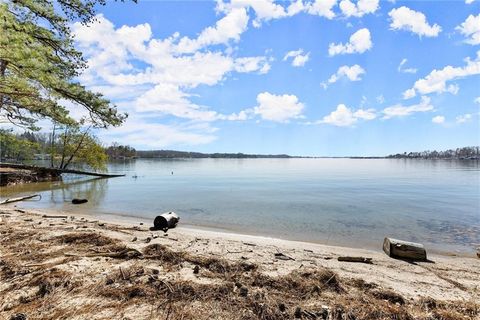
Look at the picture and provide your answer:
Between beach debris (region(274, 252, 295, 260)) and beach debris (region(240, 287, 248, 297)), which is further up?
beach debris (region(240, 287, 248, 297))

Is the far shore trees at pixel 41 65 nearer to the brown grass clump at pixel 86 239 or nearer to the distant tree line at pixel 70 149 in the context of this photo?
the brown grass clump at pixel 86 239

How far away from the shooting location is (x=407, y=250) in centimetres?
848

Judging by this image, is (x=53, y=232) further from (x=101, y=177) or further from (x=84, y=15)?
(x=101, y=177)

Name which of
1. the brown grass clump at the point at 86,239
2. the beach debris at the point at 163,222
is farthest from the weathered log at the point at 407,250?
the beach debris at the point at 163,222

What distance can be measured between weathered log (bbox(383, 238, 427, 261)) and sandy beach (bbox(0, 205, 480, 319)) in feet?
2.38

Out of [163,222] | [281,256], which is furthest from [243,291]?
[163,222]

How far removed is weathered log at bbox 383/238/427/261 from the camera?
329 inches

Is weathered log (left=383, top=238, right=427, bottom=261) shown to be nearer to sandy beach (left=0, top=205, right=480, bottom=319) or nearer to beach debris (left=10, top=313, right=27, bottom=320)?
sandy beach (left=0, top=205, right=480, bottom=319)

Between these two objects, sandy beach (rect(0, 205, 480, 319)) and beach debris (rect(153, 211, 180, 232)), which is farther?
beach debris (rect(153, 211, 180, 232))

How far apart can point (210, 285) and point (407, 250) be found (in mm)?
6657

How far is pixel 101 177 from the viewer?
46.4 m

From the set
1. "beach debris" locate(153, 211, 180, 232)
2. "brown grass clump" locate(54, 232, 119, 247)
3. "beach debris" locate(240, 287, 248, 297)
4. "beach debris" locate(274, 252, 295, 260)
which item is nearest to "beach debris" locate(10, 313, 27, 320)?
"beach debris" locate(240, 287, 248, 297)

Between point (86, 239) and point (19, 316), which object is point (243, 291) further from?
point (86, 239)

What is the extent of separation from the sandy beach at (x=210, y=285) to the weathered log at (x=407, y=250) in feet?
2.38
